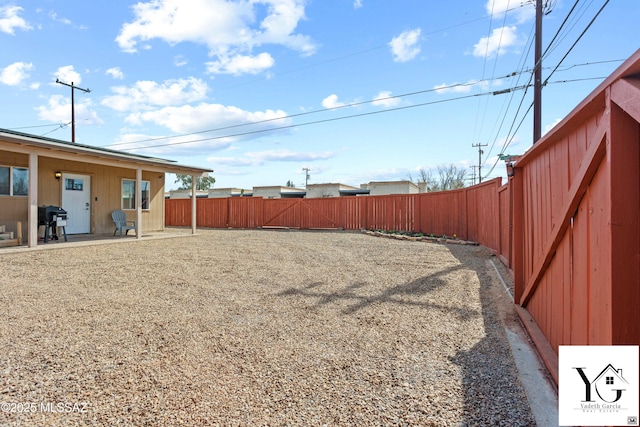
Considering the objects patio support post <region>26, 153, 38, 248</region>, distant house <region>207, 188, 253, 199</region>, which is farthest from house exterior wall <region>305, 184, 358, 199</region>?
patio support post <region>26, 153, 38, 248</region>

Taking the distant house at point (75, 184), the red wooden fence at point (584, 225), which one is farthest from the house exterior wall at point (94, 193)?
the red wooden fence at point (584, 225)

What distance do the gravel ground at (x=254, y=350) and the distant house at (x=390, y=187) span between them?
24.3 m

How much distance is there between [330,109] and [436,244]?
33.9 feet

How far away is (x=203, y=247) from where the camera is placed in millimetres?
8875

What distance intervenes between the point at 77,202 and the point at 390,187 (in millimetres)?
24005

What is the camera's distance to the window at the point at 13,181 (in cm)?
849

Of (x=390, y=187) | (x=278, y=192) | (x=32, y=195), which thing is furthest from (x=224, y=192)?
(x=32, y=195)

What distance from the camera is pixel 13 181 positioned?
8680 millimetres

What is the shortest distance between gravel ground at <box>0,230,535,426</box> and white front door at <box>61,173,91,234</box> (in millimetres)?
5330

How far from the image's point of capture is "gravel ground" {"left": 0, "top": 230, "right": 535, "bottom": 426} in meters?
1.89

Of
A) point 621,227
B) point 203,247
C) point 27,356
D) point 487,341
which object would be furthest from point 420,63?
point 27,356

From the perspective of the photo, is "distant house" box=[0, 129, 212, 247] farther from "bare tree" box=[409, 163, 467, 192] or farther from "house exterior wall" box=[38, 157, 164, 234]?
"bare tree" box=[409, 163, 467, 192]

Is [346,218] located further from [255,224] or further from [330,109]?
[330,109]

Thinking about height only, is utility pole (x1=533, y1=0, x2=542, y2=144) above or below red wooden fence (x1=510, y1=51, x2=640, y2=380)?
above
